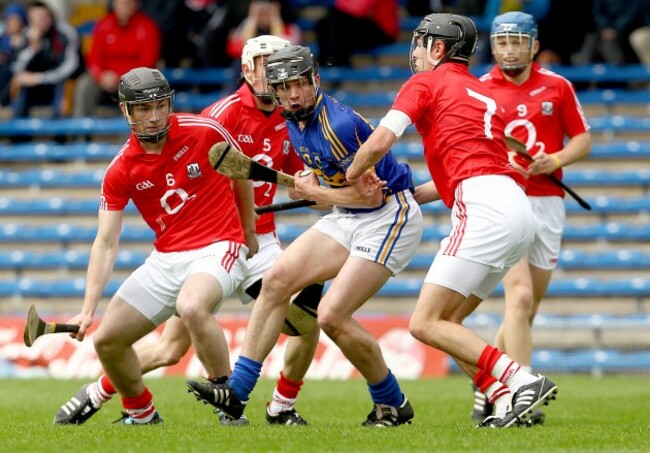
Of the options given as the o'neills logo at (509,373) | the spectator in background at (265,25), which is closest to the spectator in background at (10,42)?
the spectator in background at (265,25)

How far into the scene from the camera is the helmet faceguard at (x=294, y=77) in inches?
292

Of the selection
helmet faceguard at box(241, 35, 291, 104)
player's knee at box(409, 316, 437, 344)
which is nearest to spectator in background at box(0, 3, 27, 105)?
helmet faceguard at box(241, 35, 291, 104)

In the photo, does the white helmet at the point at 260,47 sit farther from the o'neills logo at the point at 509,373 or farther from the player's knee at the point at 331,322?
the o'neills logo at the point at 509,373

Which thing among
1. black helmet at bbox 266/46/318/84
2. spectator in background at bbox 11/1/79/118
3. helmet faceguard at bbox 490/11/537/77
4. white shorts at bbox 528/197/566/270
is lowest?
spectator in background at bbox 11/1/79/118

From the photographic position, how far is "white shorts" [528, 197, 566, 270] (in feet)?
30.3

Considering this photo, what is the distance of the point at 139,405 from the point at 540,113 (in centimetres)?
334

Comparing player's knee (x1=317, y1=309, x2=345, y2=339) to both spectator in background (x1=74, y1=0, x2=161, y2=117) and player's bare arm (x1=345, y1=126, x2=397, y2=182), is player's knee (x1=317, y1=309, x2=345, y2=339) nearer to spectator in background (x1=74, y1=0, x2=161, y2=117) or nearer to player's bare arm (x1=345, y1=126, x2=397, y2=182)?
player's bare arm (x1=345, y1=126, x2=397, y2=182)

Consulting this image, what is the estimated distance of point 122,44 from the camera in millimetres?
16594

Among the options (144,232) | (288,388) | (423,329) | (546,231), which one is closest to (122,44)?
(144,232)

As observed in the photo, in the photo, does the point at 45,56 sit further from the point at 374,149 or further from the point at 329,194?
the point at 374,149

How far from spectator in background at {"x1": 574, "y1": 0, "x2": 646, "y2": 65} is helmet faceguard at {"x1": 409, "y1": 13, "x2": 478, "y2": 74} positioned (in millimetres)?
8765

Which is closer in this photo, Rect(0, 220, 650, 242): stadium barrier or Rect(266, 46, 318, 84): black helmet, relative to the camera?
Rect(266, 46, 318, 84): black helmet

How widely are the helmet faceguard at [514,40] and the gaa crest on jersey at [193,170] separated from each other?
7.78 ft

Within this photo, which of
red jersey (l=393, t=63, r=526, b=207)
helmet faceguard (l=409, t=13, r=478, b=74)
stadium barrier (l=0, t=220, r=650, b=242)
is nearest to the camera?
red jersey (l=393, t=63, r=526, b=207)
